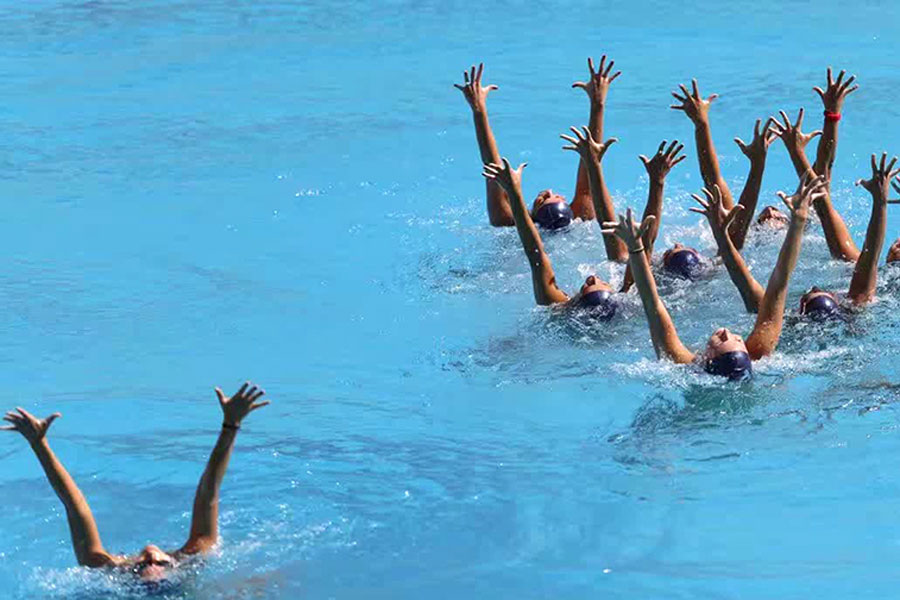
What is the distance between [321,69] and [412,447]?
6.01m

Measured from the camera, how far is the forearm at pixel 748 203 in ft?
25.4

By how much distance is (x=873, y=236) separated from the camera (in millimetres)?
6965

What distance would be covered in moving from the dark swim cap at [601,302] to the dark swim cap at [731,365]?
0.84 metres

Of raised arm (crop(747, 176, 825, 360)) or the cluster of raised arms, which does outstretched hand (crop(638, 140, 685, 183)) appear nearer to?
the cluster of raised arms

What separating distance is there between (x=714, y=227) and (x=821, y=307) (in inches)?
28.7

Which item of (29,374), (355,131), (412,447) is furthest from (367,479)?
(355,131)

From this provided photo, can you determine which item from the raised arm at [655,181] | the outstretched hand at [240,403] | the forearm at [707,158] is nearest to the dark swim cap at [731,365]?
the raised arm at [655,181]

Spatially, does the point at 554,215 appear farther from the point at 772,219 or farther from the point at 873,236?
the point at 873,236

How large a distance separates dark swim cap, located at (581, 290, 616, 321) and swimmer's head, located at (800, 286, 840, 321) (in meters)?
0.94

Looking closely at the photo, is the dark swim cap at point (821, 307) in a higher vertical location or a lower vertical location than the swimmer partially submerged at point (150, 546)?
higher

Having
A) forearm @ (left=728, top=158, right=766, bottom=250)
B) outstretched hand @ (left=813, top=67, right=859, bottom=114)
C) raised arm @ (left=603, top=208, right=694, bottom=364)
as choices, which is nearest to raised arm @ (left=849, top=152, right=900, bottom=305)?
forearm @ (left=728, top=158, right=766, bottom=250)

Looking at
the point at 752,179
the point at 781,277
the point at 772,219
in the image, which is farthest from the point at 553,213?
the point at 781,277

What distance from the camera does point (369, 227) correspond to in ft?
31.2

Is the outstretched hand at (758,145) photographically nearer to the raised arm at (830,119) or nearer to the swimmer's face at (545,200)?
the raised arm at (830,119)
